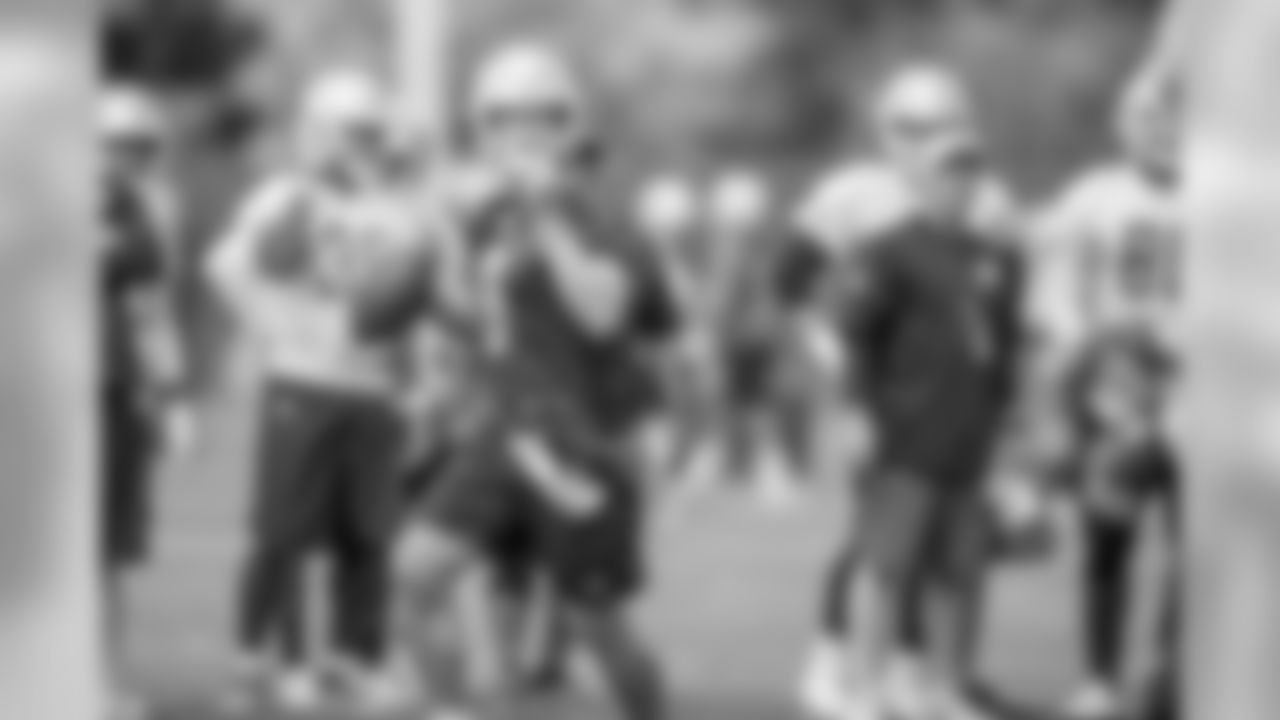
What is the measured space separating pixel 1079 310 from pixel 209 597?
6.34 ft

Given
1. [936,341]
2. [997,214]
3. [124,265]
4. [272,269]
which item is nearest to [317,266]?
[272,269]

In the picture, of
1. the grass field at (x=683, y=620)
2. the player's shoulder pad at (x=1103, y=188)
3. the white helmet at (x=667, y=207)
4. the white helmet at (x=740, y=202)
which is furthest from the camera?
the white helmet at (x=740, y=202)

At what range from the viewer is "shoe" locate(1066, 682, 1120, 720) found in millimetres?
4203

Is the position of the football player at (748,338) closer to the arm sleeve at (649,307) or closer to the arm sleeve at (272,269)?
the arm sleeve at (272,269)

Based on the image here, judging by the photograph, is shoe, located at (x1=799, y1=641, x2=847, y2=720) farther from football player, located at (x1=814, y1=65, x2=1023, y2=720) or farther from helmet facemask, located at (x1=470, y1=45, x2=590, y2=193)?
helmet facemask, located at (x1=470, y1=45, x2=590, y2=193)

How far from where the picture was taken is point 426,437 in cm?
378

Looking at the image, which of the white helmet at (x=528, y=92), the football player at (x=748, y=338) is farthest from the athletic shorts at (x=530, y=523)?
the football player at (x=748, y=338)

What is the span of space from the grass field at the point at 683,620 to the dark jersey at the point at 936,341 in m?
0.40

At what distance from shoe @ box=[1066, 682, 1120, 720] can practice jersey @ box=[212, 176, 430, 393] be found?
130 cm

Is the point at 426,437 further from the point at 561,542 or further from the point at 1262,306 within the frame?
the point at 1262,306

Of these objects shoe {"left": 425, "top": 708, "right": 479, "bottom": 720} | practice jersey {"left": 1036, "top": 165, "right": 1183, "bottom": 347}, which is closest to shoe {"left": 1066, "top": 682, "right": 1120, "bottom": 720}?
practice jersey {"left": 1036, "top": 165, "right": 1183, "bottom": 347}

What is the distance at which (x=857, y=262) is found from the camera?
3.75 m

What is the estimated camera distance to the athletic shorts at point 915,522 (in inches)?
155

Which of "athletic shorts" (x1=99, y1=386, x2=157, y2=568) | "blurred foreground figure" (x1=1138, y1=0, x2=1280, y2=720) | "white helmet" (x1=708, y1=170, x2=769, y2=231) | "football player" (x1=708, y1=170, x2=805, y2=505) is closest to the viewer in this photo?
"blurred foreground figure" (x1=1138, y1=0, x2=1280, y2=720)
